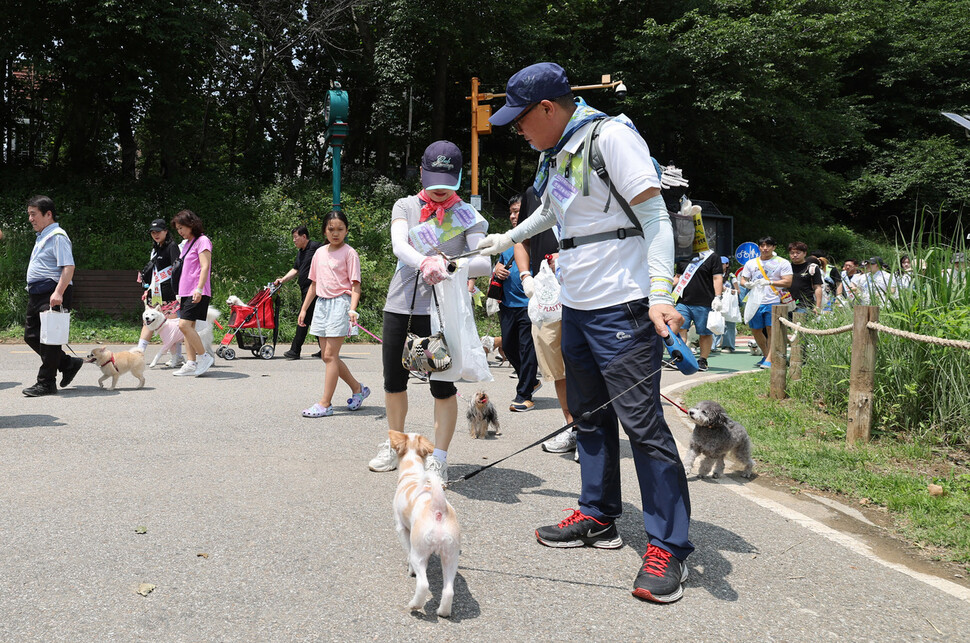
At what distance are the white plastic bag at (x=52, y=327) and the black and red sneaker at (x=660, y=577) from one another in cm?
665

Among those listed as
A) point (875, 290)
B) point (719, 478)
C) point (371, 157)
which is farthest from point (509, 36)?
point (719, 478)

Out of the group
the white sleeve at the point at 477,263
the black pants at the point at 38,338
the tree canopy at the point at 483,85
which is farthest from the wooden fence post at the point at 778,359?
the tree canopy at the point at 483,85

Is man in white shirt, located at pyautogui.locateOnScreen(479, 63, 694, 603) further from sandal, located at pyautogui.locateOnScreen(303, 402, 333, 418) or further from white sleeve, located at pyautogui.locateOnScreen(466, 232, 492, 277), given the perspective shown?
sandal, located at pyautogui.locateOnScreen(303, 402, 333, 418)

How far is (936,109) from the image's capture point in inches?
1470

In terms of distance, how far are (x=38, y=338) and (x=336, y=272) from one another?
3.40m

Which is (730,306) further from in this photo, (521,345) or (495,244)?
(495,244)

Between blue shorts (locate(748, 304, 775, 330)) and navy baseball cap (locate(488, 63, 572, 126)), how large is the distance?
8.90 meters

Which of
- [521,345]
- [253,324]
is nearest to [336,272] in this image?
[521,345]

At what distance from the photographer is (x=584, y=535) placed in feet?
11.7

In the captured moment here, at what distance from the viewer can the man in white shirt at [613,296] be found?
3.07 m

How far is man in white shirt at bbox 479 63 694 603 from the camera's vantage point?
3070 mm

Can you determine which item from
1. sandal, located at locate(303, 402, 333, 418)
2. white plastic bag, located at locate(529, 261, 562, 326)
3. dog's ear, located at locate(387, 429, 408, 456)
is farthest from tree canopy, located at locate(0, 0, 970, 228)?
dog's ear, located at locate(387, 429, 408, 456)

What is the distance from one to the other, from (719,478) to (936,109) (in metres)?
40.5

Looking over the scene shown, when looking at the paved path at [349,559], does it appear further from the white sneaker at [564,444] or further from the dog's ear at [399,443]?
the dog's ear at [399,443]
